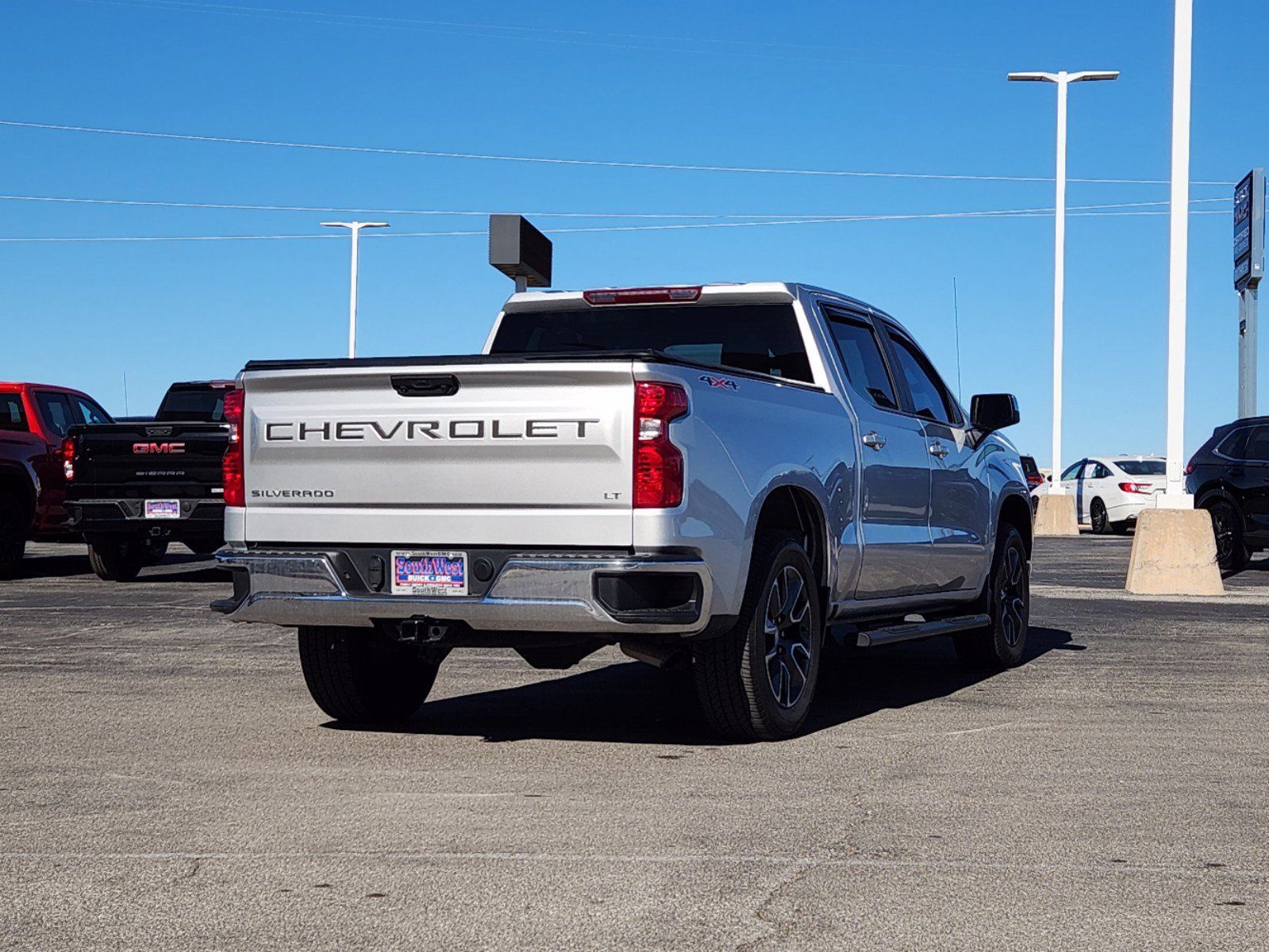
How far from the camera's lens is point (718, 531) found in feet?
21.6

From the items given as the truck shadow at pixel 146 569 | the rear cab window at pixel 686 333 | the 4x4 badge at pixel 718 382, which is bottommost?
the truck shadow at pixel 146 569

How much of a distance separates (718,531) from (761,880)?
6.89ft

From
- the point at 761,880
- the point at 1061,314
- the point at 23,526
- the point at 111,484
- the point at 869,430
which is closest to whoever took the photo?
A: the point at 761,880

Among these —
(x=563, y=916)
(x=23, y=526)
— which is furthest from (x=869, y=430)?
(x=23, y=526)

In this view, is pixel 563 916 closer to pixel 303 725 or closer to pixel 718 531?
pixel 718 531

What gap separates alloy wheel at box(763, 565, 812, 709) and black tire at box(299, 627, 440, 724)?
1678 millimetres

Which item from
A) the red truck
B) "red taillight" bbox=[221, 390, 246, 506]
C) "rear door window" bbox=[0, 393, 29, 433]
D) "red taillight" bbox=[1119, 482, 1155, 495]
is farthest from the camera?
"red taillight" bbox=[1119, 482, 1155, 495]

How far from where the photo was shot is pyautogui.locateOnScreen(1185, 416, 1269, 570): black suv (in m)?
19.5

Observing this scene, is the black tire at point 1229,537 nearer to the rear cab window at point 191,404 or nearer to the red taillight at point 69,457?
the rear cab window at point 191,404

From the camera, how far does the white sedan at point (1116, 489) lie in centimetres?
3234

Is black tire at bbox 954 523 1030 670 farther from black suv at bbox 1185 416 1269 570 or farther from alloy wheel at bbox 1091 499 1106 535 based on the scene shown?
alloy wheel at bbox 1091 499 1106 535

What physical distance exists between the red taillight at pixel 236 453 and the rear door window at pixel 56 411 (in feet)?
40.2

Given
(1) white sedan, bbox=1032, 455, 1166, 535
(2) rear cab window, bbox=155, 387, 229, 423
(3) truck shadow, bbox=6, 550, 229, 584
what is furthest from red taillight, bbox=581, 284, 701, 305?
(1) white sedan, bbox=1032, 455, 1166, 535

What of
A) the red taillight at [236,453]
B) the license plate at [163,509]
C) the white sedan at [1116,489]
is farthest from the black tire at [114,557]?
the white sedan at [1116,489]
